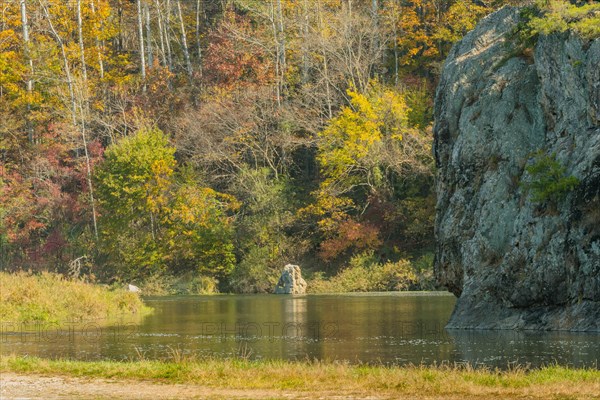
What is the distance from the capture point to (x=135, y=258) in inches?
2665

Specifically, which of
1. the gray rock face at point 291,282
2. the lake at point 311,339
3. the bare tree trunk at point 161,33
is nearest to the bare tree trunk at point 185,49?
the bare tree trunk at point 161,33

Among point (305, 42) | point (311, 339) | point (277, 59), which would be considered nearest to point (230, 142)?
point (277, 59)

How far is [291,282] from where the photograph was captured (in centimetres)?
6141

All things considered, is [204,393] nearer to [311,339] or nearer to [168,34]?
[311,339]

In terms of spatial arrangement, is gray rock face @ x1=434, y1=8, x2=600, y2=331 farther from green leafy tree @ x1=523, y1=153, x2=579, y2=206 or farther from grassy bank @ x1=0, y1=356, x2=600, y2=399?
grassy bank @ x1=0, y1=356, x2=600, y2=399

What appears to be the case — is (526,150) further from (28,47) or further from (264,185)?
(28,47)

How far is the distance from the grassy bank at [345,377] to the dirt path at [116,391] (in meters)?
0.39

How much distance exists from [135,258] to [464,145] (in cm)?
3414

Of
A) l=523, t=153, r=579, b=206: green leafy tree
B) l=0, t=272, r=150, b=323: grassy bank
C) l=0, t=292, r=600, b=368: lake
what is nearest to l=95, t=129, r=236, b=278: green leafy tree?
l=0, t=292, r=600, b=368: lake

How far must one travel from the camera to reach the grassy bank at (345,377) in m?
19.0

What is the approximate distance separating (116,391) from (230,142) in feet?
166

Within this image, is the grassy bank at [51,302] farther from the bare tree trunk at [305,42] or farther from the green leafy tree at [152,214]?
the bare tree trunk at [305,42]

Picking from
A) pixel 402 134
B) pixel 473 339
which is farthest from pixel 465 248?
pixel 402 134

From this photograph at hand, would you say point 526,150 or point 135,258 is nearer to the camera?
point 526,150
